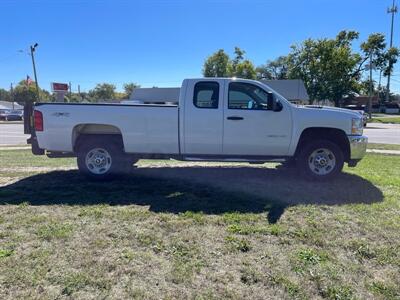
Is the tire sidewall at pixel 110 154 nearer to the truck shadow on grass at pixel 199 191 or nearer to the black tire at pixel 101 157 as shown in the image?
the black tire at pixel 101 157

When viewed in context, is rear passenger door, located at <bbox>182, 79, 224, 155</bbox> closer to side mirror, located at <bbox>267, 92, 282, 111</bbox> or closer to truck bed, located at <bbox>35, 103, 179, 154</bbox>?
truck bed, located at <bbox>35, 103, 179, 154</bbox>

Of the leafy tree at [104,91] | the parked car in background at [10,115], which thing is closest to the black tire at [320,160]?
the parked car in background at [10,115]

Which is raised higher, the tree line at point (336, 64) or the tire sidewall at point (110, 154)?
the tree line at point (336, 64)

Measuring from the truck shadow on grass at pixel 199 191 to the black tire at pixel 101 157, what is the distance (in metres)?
0.22

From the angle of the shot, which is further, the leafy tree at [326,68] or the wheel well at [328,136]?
the leafy tree at [326,68]

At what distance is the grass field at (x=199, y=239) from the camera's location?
3.01m

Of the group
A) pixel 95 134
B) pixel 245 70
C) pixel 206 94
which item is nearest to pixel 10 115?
pixel 245 70

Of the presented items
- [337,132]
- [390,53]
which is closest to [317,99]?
[390,53]

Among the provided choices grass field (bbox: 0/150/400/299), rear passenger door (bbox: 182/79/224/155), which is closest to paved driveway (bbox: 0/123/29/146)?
grass field (bbox: 0/150/400/299)

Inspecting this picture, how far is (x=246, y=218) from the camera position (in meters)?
4.58

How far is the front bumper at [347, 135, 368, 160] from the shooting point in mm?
6477

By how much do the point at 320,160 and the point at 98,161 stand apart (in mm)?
4413

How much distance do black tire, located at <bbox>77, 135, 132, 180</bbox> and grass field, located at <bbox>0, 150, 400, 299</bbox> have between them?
273mm

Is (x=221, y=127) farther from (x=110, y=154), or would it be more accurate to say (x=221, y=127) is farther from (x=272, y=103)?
(x=110, y=154)
